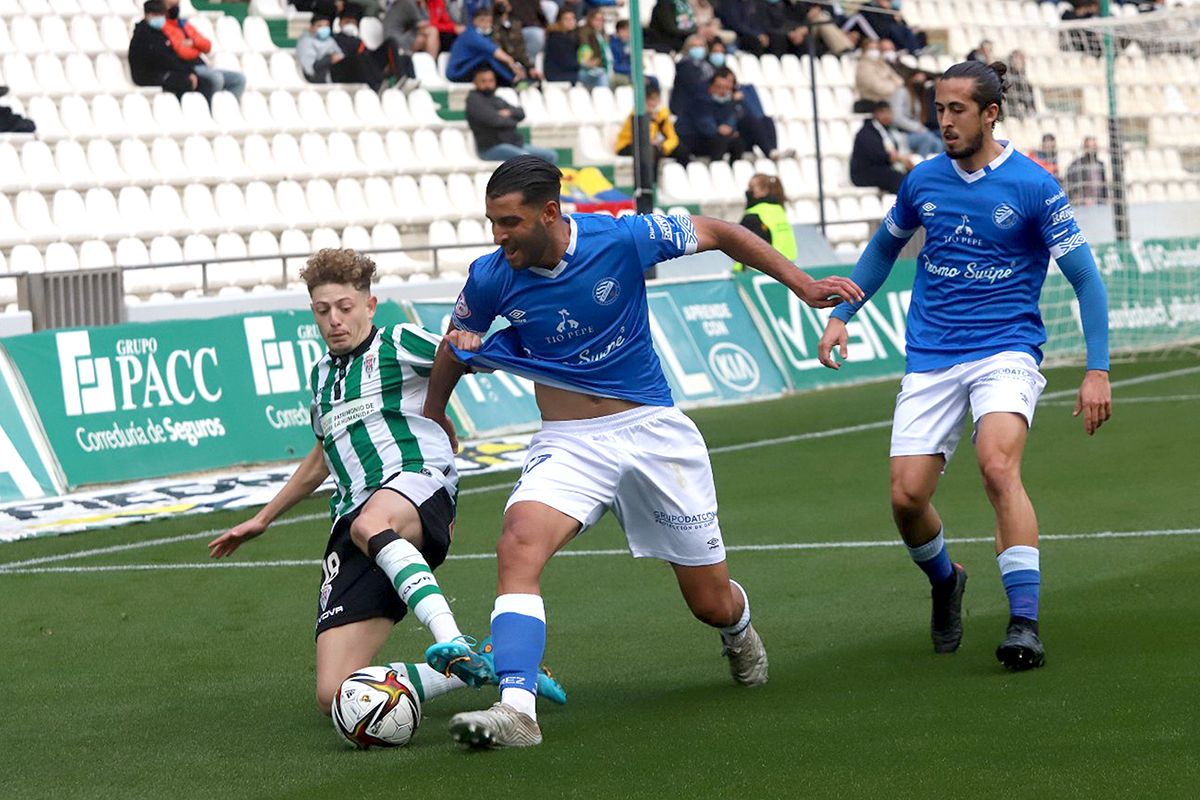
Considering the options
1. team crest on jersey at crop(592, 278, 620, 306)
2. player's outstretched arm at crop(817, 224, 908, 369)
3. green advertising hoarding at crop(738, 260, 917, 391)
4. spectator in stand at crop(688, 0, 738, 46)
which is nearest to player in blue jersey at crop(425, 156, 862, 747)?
team crest on jersey at crop(592, 278, 620, 306)

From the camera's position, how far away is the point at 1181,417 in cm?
1417

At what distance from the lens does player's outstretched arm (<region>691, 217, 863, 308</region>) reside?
591 centimetres

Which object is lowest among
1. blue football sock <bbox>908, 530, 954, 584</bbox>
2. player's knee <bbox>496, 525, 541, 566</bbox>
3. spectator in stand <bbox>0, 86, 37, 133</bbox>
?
blue football sock <bbox>908, 530, 954, 584</bbox>

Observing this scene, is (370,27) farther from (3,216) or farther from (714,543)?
(714,543)

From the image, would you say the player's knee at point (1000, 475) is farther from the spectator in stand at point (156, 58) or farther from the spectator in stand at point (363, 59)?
the spectator in stand at point (363, 59)

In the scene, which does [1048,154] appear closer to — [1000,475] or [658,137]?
[658,137]

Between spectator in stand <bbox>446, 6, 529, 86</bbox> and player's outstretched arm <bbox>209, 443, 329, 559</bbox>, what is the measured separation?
50.4ft

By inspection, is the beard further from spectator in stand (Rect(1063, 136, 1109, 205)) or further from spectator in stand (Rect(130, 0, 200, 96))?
spectator in stand (Rect(1063, 136, 1109, 205))

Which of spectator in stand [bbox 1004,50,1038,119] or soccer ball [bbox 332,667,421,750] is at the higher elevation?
spectator in stand [bbox 1004,50,1038,119]

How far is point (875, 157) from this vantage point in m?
24.3

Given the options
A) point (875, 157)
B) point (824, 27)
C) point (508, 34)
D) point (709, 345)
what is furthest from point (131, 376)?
point (824, 27)

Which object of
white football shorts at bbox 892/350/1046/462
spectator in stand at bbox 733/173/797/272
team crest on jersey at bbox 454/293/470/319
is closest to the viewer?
team crest on jersey at bbox 454/293/470/319

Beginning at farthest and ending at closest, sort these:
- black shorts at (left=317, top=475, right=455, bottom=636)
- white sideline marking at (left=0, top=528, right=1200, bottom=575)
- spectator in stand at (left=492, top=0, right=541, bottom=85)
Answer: spectator in stand at (left=492, top=0, right=541, bottom=85)
white sideline marking at (left=0, top=528, right=1200, bottom=575)
black shorts at (left=317, top=475, right=455, bottom=636)

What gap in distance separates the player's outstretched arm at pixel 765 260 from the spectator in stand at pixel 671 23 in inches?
727
